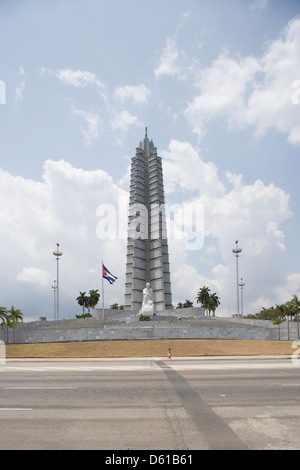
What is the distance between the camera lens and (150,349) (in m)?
33.9

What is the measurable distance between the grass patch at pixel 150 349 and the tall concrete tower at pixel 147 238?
39.1 m

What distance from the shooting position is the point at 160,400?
11500 millimetres

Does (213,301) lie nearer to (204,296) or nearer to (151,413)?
(204,296)

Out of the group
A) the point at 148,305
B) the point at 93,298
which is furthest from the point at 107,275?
the point at 93,298

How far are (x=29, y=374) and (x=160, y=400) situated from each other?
9.76m

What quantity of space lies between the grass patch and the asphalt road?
15760 mm

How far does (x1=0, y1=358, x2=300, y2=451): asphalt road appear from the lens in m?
7.46

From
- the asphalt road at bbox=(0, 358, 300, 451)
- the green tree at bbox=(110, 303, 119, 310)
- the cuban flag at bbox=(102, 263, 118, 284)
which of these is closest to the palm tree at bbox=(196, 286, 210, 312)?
the green tree at bbox=(110, 303, 119, 310)

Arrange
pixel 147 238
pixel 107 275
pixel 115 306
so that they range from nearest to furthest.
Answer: pixel 107 275, pixel 147 238, pixel 115 306

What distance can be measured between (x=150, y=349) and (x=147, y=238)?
165ft

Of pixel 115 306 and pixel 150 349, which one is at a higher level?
pixel 150 349

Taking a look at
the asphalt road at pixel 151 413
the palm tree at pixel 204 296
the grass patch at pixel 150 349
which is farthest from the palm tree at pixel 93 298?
the asphalt road at pixel 151 413

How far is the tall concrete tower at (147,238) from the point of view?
259ft
